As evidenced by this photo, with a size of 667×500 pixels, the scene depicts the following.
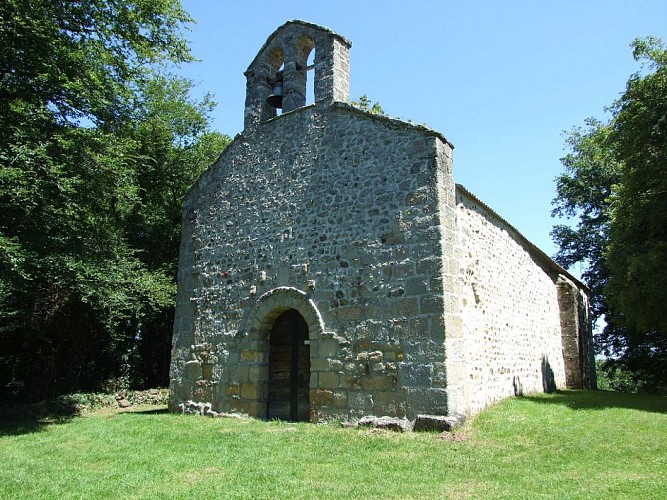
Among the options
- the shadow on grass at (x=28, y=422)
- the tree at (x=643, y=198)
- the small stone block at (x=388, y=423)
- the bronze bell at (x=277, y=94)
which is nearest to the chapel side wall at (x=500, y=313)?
the small stone block at (x=388, y=423)

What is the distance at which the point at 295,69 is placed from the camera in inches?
443

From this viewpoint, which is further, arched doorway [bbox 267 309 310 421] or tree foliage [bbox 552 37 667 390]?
tree foliage [bbox 552 37 667 390]

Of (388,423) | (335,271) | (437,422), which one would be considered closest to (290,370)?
(335,271)

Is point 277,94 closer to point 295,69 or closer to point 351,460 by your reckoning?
point 295,69

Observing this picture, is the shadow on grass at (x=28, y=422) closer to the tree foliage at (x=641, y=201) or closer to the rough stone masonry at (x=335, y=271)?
the rough stone masonry at (x=335, y=271)

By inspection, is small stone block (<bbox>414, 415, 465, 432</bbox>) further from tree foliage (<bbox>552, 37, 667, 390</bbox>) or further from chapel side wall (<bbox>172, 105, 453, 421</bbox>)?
tree foliage (<bbox>552, 37, 667, 390</bbox>)

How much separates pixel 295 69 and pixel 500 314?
724cm

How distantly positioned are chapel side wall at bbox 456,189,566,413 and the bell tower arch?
141 inches

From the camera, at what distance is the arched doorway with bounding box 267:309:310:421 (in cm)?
1013

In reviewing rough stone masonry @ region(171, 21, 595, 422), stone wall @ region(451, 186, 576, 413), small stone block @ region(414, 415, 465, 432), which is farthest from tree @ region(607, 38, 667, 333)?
small stone block @ region(414, 415, 465, 432)

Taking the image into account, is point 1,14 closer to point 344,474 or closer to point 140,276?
point 140,276

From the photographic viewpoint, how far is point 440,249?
334 inches

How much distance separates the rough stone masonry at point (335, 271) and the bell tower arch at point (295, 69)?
0.03 metres

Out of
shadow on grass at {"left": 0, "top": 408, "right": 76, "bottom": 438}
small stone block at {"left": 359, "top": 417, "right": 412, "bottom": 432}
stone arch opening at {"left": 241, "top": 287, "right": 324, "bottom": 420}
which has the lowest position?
shadow on grass at {"left": 0, "top": 408, "right": 76, "bottom": 438}
